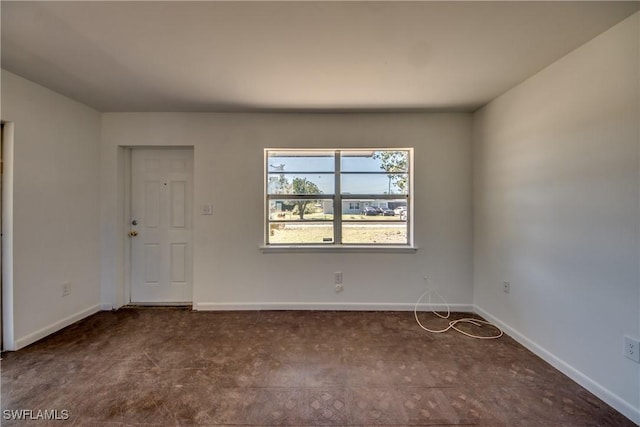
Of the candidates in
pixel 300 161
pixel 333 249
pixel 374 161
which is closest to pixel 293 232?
pixel 333 249

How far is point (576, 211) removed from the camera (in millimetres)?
1821

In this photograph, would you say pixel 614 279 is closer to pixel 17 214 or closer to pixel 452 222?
pixel 452 222

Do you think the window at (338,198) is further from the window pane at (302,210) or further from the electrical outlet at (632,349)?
the electrical outlet at (632,349)

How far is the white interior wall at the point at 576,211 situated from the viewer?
1528 millimetres

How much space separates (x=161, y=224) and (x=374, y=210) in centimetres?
260

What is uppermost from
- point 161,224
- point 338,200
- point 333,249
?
point 338,200

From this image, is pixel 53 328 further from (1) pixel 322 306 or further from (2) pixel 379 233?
(2) pixel 379 233

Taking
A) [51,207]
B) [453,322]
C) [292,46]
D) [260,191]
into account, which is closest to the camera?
[292,46]

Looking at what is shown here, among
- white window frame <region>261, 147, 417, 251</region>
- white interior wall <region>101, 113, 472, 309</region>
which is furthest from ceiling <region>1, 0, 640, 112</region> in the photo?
white window frame <region>261, 147, 417, 251</region>

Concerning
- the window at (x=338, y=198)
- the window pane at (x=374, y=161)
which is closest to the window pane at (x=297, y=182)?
the window at (x=338, y=198)

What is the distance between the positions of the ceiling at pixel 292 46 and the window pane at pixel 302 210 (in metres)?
1.16

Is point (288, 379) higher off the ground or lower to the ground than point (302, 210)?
lower

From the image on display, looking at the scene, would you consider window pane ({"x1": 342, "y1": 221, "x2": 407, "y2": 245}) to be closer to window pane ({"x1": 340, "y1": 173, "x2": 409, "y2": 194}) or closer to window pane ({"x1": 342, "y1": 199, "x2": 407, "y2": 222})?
window pane ({"x1": 342, "y1": 199, "x2": 407, "y2": 222})

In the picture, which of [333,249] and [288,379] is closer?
[288,379]
